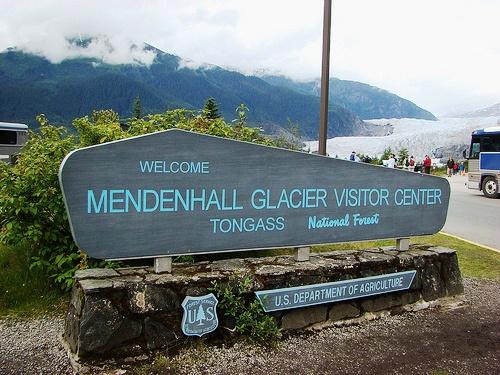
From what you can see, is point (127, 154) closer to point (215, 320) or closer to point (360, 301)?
point (215, 320)

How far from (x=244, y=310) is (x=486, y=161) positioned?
61.7ft

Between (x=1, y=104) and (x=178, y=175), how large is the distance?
8008 inches

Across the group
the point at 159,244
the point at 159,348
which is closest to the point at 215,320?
the point at 159,348

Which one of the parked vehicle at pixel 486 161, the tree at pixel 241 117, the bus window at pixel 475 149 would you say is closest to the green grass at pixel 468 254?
the tree at pixel 241 117

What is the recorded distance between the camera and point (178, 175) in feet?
11.7

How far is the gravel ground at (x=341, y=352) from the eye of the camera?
136 inches

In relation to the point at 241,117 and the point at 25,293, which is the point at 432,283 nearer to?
the point at 241,117

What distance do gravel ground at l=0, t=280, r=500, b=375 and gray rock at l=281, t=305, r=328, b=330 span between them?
0.34 feet

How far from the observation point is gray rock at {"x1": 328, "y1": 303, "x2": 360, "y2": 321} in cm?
430

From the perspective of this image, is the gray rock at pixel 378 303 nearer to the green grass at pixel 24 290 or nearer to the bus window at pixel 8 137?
the green grass at pixel 24 290

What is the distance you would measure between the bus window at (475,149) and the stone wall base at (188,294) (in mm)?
17405

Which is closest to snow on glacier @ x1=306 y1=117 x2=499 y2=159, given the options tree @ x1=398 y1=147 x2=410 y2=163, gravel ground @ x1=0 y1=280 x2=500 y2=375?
tree @ x1=398 y1=147 x2=410 y2=163

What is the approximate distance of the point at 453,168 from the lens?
37875mm

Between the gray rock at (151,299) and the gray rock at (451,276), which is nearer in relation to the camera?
the gray rock at (151,299)
